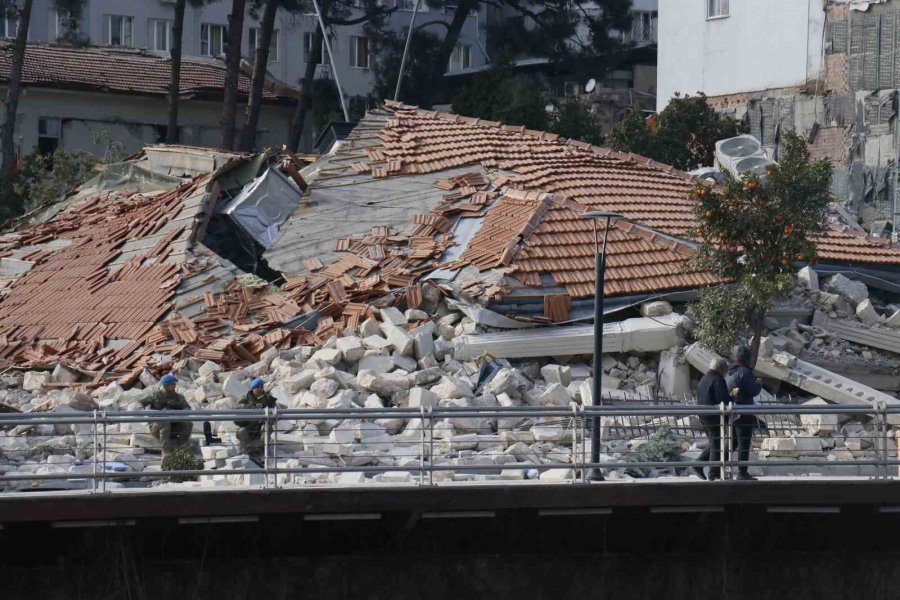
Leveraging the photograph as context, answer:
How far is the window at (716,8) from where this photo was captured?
132 ft

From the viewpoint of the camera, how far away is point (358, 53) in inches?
2202

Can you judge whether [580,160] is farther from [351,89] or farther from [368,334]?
[351,89]

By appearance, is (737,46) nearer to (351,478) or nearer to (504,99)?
(504,99)

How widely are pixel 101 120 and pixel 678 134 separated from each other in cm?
2016

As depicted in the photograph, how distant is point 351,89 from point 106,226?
28092 mm

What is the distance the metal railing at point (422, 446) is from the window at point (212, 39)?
1572 inches

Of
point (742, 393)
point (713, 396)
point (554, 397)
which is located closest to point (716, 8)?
point (554, 397)

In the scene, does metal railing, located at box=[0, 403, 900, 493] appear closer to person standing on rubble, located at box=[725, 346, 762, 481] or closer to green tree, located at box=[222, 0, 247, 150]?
person standing on rubble, located at box=[725, 346, 762, 481]

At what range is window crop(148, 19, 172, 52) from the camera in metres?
56.3

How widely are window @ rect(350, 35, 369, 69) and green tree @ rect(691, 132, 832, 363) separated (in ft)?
123

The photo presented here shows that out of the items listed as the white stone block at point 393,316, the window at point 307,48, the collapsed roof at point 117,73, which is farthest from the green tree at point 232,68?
the white stone block at point 393,316

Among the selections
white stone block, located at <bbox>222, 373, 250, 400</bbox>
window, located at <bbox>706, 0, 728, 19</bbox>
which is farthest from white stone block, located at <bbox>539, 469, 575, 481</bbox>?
window, located at <bbox>706, 0, 728, 19</bbox>

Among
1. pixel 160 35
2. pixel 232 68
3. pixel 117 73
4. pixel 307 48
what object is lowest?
pixel 232 68

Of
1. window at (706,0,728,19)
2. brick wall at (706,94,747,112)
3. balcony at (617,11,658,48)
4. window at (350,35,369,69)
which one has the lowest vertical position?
brick wall at (706,94,747,112)
